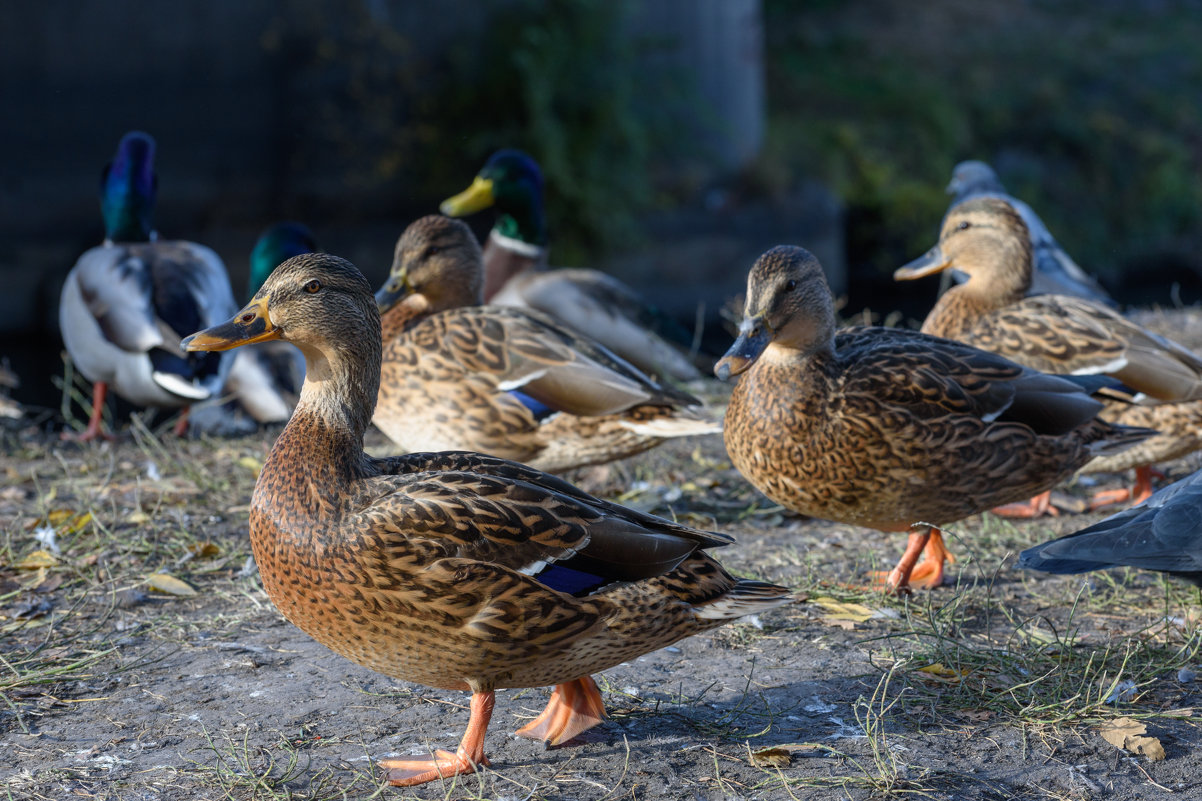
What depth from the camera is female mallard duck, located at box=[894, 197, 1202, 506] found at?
13.6 feet

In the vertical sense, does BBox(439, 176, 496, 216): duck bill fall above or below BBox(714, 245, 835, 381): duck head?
→ below

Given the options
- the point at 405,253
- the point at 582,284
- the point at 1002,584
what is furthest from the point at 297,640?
the point at 582,284

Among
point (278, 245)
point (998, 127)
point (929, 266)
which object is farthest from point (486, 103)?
point (929, 266)

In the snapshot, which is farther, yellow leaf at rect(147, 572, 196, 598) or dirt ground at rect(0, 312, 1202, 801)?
yellow leaf at rect(147, 572, 196, 598)

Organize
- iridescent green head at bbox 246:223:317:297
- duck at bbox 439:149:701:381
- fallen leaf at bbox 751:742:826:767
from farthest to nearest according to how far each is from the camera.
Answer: iridescent green head at bbox 246:223:317:297 → duck at bbox 439:149:701:381 → fallen leaf at bbox 751:742:826:767

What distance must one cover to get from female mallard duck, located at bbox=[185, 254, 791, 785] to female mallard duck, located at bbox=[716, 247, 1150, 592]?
800mm

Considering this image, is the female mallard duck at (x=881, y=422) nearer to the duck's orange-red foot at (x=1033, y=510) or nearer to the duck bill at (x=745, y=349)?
the duck bill at (x=745, y=349)

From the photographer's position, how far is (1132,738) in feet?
8.78

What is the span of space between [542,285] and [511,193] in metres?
0.69

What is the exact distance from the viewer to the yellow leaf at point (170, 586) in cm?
363

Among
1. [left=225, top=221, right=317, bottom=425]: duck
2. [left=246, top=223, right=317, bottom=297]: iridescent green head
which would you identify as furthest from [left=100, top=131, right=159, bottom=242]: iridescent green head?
[left=246, top=223, right=317, bottom=297]: iridescent green head

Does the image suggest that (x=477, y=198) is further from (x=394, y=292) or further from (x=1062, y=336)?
(x=1062, y=336)

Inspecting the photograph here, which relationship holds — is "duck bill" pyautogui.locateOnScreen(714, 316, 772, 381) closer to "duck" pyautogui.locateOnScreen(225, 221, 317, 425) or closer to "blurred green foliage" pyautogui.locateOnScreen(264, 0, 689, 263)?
"duck" pyautogui.locateOnScreen(225, 221, 317, 425)

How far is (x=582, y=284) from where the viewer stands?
22.4ft
